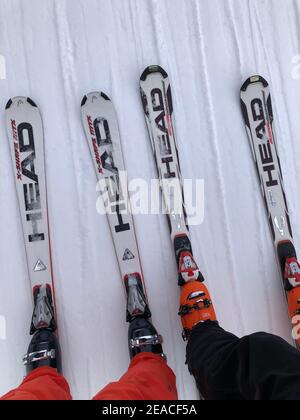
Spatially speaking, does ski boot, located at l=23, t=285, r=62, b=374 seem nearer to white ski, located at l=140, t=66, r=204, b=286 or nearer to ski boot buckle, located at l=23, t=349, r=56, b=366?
ski boot buckle, located at l=23, t=349, r=56, b=366

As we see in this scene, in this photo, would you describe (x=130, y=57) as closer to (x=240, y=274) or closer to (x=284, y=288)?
(x=240, y=274)

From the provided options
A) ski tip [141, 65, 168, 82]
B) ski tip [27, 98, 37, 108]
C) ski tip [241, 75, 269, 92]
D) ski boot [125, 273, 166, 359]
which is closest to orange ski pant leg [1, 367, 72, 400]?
ski boot [125, 273, 166, 359]

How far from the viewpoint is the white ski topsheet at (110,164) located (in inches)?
56.3

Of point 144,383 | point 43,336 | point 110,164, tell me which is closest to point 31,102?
point 110,164

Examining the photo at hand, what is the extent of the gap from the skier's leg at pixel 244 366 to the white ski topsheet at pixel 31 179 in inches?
24.1

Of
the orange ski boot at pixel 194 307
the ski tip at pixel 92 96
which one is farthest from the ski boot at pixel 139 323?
the ski tip at pixel 92 96

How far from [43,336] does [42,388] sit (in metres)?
0.32

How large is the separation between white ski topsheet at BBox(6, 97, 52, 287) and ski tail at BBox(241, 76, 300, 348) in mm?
815

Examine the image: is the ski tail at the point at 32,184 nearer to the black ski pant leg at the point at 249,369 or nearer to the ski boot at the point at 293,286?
the black ski pant leg at the point at 249,369

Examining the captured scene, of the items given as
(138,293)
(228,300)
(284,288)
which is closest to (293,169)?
(284,288)

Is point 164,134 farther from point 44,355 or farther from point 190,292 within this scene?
point 44,355

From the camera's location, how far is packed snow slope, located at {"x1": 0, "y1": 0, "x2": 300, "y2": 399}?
142 cm

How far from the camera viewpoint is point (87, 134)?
1.47 m
